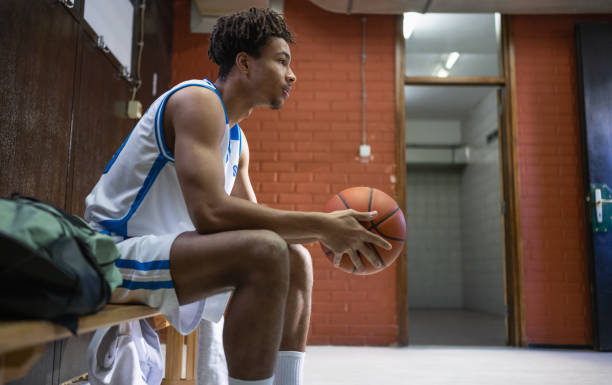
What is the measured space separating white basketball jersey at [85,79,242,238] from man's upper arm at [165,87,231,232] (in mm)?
67

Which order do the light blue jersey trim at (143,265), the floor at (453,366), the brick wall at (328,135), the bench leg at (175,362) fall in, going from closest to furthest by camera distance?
the light blue jersey trim at (143,265)
the bench leg at (175,362)
the floor at (453,366)
the brick wall at (328,135)

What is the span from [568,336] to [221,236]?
420 cm

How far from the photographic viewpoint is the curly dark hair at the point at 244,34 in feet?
5.73

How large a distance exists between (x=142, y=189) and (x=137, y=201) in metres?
0.04

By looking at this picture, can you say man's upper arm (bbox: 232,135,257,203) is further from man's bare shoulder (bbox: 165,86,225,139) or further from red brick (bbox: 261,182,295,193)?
red brick (bbox: 261,182,295,193)

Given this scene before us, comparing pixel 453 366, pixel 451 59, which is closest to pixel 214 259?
pixel 453 366

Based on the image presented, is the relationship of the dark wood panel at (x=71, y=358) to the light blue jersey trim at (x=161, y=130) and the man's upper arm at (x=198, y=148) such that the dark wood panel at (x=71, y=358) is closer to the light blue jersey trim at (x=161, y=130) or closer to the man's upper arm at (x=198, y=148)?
the light blue jersey trim at (x=161, y=130)

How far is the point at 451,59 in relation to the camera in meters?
6.98

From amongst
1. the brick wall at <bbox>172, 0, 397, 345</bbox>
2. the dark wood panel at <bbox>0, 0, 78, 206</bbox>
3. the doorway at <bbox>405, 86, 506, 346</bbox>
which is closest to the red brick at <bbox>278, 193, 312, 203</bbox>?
the brick wall at <bbox>172, 0, 397, 345</bbox>

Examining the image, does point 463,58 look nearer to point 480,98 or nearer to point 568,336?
point 480,98

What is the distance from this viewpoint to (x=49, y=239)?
2.97 ft

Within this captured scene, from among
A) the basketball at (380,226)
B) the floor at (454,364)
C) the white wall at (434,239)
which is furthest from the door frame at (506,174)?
the white wall at (434,239)

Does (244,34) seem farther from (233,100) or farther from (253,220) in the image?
(253,220)

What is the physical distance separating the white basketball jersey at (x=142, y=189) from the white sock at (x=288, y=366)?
527 mm
